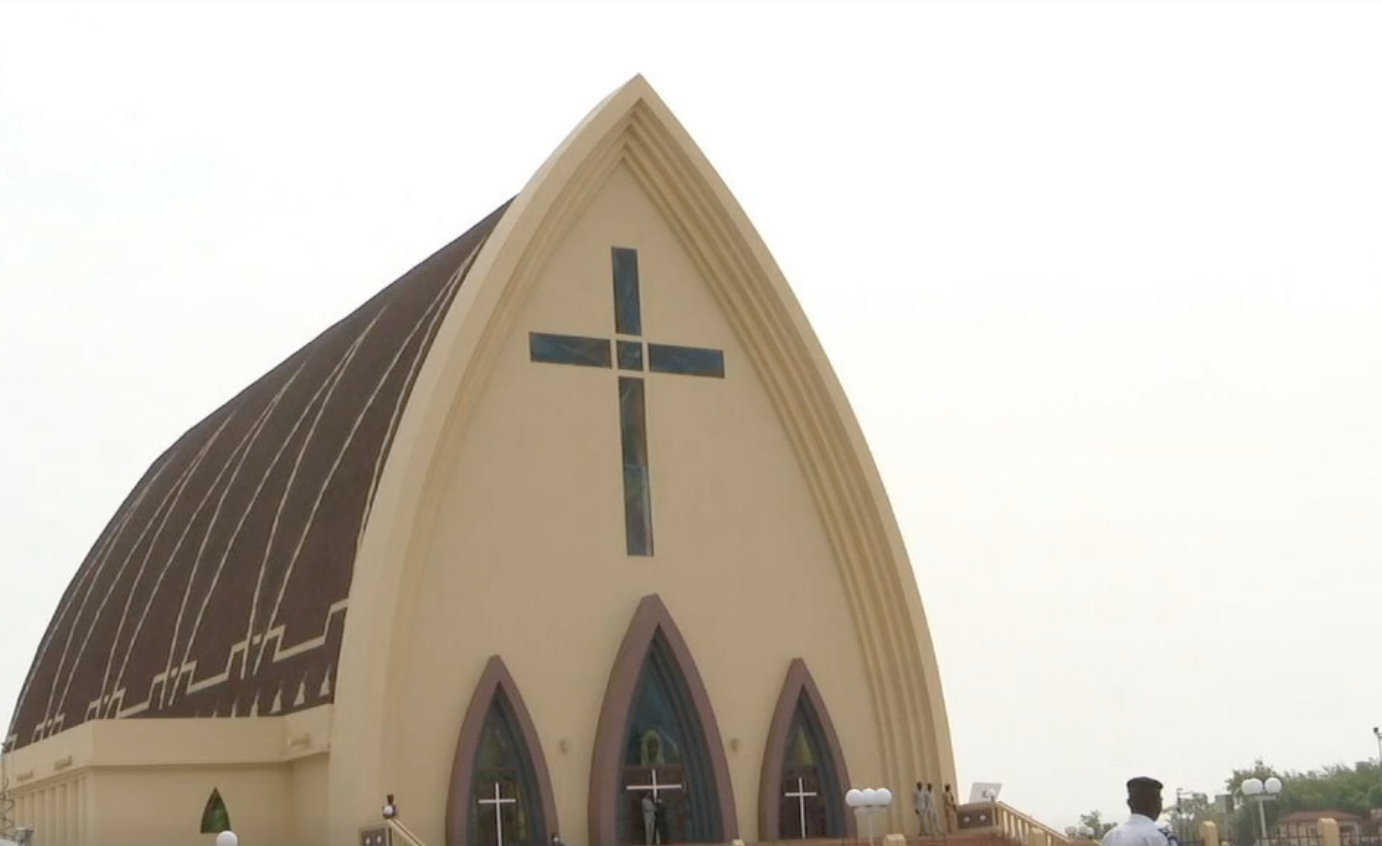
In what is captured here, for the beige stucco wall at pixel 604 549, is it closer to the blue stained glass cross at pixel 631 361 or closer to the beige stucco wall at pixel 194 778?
the blue stained glass cross at pixel 631 361

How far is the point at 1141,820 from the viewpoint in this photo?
7.86 m

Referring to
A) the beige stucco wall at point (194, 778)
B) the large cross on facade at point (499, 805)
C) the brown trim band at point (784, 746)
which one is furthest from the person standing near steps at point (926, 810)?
the beige stucco wall at point (194, 778)

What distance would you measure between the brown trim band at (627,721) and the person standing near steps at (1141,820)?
1952cm

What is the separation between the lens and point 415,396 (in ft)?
89.6

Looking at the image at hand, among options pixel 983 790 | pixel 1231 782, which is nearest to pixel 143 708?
pixel 983 790

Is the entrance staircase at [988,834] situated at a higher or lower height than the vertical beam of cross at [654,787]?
lower

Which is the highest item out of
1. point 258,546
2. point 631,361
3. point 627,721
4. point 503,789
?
point 631,361

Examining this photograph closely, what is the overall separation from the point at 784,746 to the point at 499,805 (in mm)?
4328

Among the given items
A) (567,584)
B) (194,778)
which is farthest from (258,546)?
(567,584)

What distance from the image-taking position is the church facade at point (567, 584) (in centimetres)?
2695

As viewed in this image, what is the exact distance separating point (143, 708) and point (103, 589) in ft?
28.2

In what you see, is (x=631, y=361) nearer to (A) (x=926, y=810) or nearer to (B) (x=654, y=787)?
(B) (x=654, y=787)

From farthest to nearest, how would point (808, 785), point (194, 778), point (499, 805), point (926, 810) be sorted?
point (926, 810) < point (808, 785) < point (194, 778) < point (499, 805)

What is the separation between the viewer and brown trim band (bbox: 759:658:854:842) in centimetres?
2858
